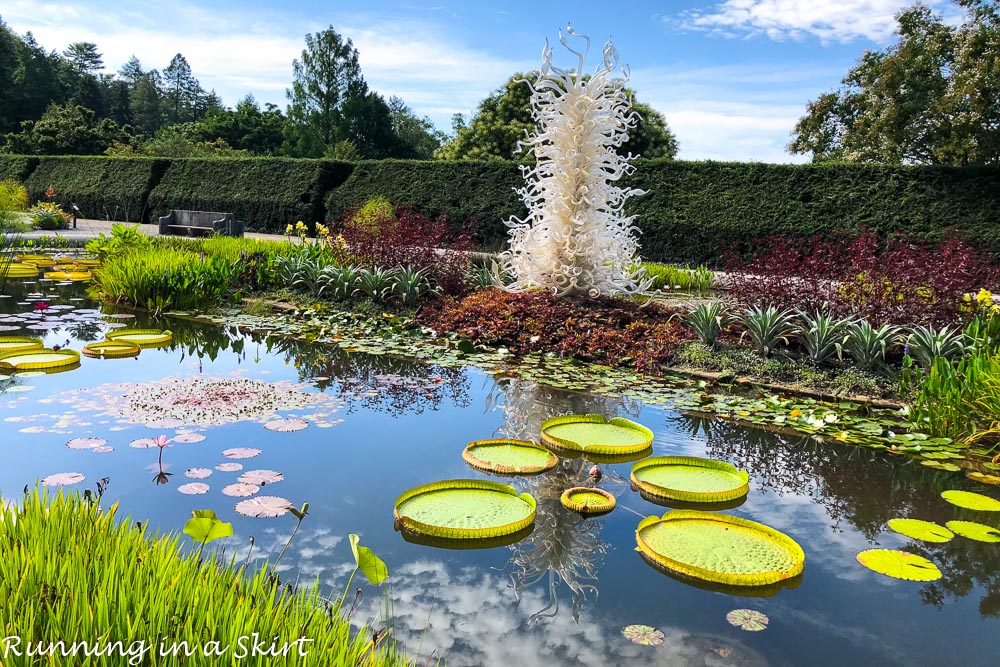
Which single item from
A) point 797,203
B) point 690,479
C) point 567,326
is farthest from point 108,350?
point 797,203

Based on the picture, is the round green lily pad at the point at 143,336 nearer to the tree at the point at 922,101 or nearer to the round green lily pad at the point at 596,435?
the round green lily pad at the point at 596,435

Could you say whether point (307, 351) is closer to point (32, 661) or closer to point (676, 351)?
point (676, 351)

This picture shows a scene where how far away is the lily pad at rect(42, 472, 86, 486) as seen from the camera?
3.09 m

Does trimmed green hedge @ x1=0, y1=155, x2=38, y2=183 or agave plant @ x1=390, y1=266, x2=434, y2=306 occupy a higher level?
trimmed green hedge @ x1=0, y1=155, x2=38, y2=183

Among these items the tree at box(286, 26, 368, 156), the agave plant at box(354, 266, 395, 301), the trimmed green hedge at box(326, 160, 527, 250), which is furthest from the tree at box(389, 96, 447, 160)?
the agave plant at box(354, 266, 395, 301)

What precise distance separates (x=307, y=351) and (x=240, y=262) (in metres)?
3.26

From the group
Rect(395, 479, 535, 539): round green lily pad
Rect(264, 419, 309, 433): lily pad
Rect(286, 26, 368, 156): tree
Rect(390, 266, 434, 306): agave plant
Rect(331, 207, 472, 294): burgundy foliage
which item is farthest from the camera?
Rect(286, 26, 368, 156): tree

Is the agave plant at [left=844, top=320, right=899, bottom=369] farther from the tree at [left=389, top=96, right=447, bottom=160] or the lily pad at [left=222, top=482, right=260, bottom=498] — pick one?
the tree at [left=389, top=96, right=447, bottom=160]

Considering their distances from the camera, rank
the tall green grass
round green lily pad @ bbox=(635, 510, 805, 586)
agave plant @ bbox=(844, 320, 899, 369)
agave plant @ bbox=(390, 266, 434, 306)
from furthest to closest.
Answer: agave plant @ bbox=(390, 266, 434, 306)
agave plant @ bbox=(844, 320, 899, 369)
round green lily pad @ bbox=(635, 510, 805, 586)
the tall green grass

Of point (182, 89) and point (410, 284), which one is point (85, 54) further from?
point (410, 284)

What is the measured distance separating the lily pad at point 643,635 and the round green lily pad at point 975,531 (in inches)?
67.8

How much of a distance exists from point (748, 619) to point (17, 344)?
18.6 feet

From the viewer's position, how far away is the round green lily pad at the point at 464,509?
282 centimetres

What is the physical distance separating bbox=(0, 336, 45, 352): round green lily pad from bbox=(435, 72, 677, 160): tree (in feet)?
69.1
